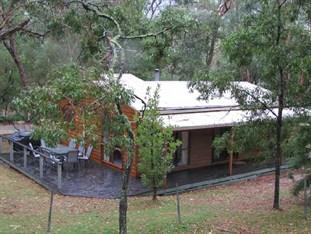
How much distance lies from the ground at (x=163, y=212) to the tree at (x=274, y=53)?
6.30 feet

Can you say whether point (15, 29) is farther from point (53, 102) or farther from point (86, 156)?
point (86, 156)

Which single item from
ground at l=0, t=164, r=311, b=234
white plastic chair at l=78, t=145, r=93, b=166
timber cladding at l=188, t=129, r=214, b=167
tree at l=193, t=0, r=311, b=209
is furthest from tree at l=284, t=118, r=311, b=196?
white plastic chair at l=78, t=145, r=93, b=166

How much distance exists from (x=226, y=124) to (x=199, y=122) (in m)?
1.27

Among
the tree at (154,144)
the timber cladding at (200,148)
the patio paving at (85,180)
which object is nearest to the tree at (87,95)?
the tree at (154,144)

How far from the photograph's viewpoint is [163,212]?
39.9 feet

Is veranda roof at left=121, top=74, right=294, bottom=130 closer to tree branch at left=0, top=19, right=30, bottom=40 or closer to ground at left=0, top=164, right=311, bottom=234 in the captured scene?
ground at left=0, top=164, right=311, bottom=234

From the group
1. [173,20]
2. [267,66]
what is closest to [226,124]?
[267,66]

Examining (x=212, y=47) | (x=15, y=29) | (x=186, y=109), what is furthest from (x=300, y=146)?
(x=212, y=47)

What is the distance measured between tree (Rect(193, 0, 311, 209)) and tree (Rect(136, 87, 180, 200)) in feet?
5.97

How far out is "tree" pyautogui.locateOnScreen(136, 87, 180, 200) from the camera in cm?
1277

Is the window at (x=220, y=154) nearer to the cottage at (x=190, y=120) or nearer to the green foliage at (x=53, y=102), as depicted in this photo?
the cottage at (x=190, y=120)

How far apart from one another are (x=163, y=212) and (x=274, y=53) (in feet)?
16.1

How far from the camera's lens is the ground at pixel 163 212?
33.3ft

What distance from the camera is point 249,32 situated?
35.4 feet
